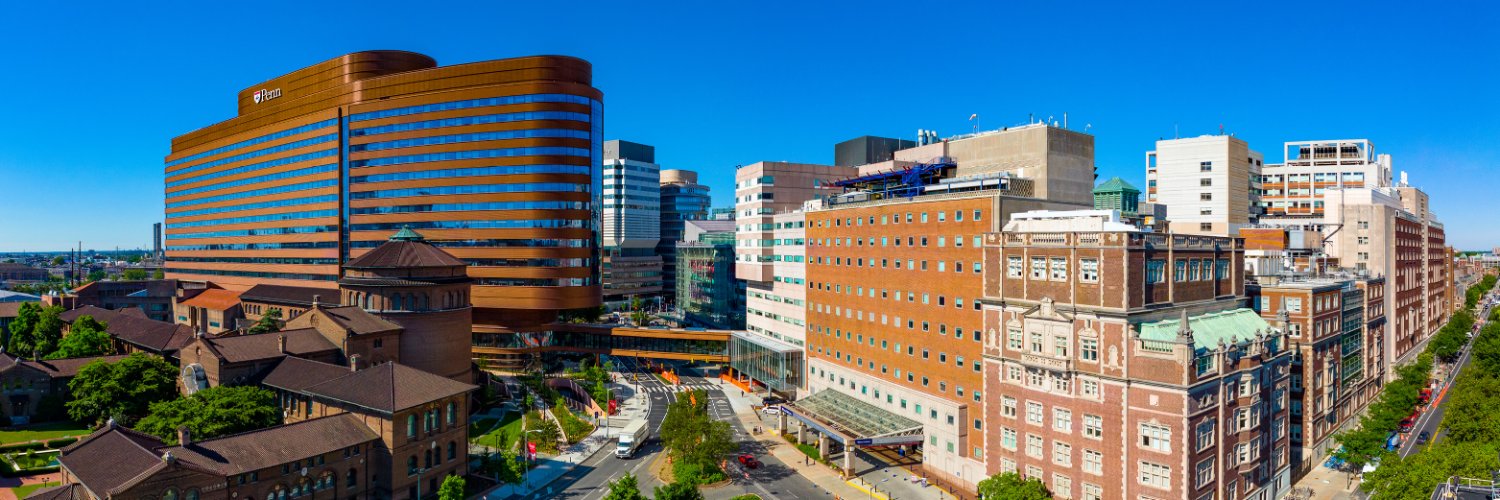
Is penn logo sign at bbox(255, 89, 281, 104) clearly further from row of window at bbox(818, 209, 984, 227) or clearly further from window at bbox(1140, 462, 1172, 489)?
window at bbox(1140, 462, 1172, 489)

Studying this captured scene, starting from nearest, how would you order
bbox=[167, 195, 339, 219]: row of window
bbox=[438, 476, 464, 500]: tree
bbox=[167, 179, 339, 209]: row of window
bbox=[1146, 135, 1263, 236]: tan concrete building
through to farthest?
1. bbox=[438, 476, 464, 500]: tree
2. bbox=[1146, 135, 1263, 236]: tan concrete building
3. bbox=[167, 179, 339, 209]: row of window
4. bbox=[167, 195, 339, 219]: row of window

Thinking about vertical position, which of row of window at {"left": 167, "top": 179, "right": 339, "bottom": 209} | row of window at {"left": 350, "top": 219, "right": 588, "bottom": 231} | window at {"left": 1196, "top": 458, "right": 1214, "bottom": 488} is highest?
row of window at {"left": 167, "top": 179, "right": 339, "bottom": 209}

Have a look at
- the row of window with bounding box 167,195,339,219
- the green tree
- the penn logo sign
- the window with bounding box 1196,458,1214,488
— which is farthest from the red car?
the penn logo sign

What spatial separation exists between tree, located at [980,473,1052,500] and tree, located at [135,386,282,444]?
6720cm

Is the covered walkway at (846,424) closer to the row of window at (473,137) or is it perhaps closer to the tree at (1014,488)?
the tree at (1014,488)

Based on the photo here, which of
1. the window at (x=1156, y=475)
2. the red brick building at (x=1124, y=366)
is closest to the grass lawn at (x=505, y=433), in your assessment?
the red brick building at (x=1124, y=366)

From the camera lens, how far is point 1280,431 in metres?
75.5

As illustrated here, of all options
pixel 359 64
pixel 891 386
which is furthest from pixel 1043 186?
pixel 359 64

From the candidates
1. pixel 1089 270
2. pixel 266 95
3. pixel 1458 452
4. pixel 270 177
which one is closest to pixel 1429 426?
pixel 1458 452

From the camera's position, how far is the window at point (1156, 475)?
60469 mm

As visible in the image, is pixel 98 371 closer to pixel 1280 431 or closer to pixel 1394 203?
pixel 1280 431

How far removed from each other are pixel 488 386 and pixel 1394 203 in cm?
15186

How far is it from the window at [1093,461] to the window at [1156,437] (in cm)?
377

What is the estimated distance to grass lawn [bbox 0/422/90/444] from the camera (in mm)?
85875
